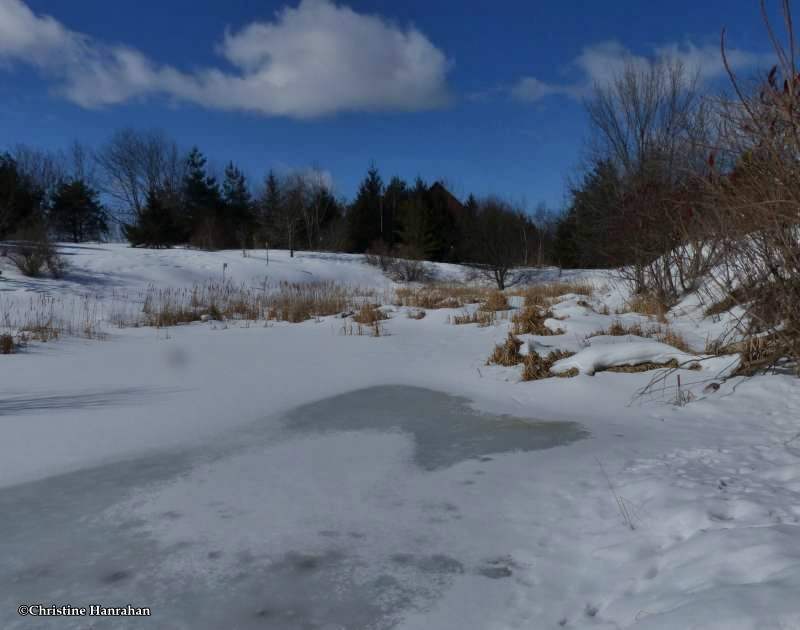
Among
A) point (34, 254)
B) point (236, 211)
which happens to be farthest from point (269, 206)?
point (34, 254)

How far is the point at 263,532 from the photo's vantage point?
72.4 inches

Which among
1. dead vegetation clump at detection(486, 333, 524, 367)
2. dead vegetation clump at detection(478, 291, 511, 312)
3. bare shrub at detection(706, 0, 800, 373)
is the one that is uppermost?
bare shrub at detection(706, 0, 800, 373)

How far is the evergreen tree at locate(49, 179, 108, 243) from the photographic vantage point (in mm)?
31531

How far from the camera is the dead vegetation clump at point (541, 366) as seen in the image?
408 centimetres

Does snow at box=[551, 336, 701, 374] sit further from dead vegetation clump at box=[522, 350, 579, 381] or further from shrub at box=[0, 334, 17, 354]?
shrub at box=[0, 334, 17, 354]

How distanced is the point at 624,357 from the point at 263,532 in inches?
126

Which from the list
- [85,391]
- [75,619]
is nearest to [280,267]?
[85,391]

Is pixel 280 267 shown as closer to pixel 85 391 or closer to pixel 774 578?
pixel 85 391

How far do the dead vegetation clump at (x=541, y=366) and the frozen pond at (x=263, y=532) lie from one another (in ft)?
3.98

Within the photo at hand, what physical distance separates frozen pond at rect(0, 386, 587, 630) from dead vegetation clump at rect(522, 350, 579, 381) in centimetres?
121

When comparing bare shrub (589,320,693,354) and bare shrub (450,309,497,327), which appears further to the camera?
bare shrub (450,309,497,327)

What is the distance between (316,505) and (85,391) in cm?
278

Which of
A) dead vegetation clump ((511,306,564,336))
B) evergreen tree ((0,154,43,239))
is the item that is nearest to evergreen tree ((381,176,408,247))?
evergreen tree ((0,154,43,239))

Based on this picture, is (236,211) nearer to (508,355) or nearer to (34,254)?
(34,254)
